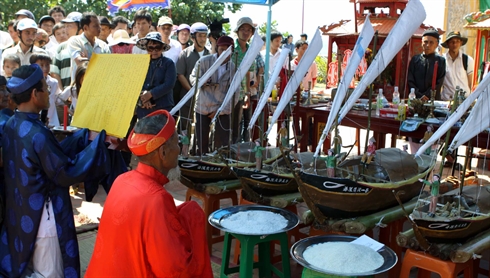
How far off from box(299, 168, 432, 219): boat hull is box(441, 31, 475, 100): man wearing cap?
380 centimetres

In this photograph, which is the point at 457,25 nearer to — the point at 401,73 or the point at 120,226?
the point at 401,73

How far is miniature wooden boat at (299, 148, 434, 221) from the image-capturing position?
318 centimetres

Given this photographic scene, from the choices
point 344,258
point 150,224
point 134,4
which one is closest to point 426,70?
point 344,258

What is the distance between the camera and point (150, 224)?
6.38 feet

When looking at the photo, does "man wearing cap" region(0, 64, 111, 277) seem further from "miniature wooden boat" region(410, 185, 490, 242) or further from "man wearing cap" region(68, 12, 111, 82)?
"man wearing cap" region(68, 12, 111, 82)

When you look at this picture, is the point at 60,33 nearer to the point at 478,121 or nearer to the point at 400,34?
the point at 400,34

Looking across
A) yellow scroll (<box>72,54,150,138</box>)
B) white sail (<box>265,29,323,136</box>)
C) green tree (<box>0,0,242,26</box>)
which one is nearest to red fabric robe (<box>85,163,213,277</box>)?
yellow scroll (<box>72,54,150,138</box>)

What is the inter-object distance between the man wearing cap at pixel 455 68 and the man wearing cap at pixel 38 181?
17.0ft

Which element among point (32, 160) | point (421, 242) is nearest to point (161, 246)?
point (32, 160)

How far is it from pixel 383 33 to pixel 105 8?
10.2 metres

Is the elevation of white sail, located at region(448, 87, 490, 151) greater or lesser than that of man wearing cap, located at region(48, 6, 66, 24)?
lesser

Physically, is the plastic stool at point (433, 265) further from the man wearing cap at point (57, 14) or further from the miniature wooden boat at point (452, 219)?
the man wearing cap at point (57, 14)

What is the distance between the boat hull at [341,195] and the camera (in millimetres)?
3158

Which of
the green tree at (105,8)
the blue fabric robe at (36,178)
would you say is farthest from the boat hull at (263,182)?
the green tree at (105,8)
